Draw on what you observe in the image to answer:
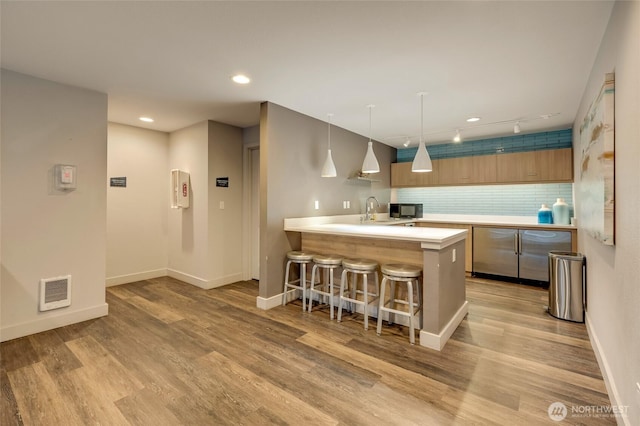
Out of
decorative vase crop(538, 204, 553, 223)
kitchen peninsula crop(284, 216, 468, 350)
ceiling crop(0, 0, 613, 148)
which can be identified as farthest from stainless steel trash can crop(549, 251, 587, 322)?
ceiling crop(0, 0, 613, 148)

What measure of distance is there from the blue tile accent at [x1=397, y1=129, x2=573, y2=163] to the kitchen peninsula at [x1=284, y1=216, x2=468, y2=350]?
9.66 ft

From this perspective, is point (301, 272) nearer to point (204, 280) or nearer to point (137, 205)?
point (204, 280)

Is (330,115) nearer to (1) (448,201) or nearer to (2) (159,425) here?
(1) (448,201)

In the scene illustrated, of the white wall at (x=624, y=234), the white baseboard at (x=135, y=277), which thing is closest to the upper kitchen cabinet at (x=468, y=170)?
the white wall at (x=624, y=234)

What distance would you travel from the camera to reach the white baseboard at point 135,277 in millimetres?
4445

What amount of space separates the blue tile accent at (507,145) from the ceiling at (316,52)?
4.00 feet

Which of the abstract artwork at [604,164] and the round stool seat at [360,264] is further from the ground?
the abstract artwork at [604,164]

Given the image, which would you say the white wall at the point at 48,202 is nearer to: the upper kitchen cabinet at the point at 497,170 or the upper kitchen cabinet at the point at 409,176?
the upper kitchen cabinet at the point at 409,176

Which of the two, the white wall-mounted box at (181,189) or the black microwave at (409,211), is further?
the black microwave at (409,211)

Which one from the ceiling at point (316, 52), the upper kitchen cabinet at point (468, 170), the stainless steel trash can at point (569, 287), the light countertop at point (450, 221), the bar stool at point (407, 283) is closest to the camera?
the ceiling at point (316, 52)

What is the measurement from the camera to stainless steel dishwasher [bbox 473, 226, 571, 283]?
4.36 metres

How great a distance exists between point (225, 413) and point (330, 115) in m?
3.45

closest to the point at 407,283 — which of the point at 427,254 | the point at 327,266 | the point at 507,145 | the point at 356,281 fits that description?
the point at 427,254

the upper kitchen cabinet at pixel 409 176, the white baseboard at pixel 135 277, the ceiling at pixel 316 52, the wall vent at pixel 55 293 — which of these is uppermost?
the ceiling at pixel 316 52
